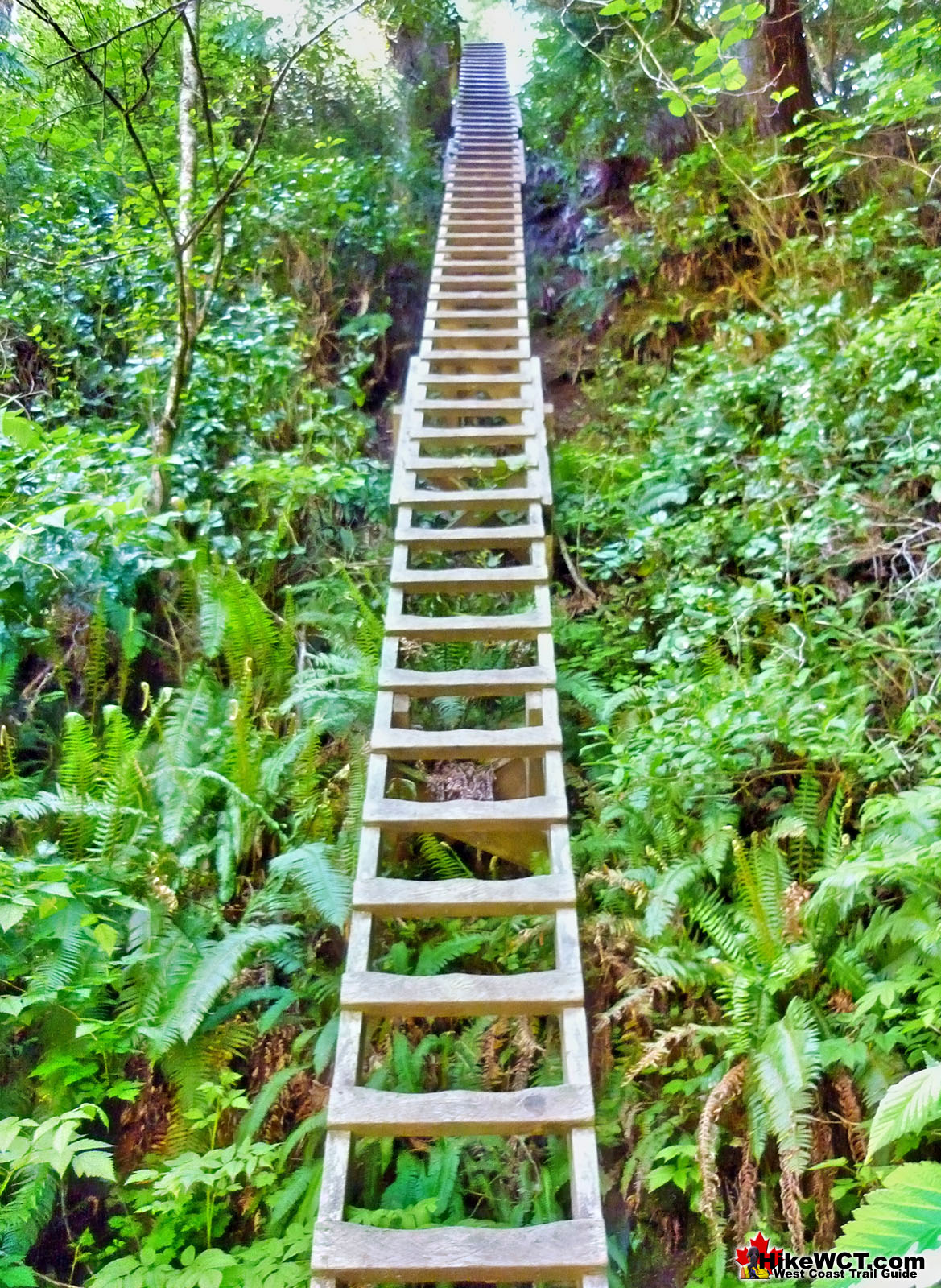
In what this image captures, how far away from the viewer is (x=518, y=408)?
16.5 ft

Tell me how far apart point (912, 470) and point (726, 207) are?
3.54m

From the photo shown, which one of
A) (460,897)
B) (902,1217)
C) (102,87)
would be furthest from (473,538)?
(902,1217)

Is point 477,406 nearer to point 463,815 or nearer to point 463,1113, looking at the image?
point 463,815

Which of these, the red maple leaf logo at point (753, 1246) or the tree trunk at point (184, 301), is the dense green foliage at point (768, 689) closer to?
the red maple leaf logo at point (753, 1246)

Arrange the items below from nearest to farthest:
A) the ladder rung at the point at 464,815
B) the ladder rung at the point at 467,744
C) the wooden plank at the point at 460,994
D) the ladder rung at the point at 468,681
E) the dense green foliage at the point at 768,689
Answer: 1. the dense green foliage at the point at 768,689
2. the wooden plank at the point at 460,994
3. the ladder rung at the point at 464,815
4. the ladder rung at the point at 467,744
5. the ladder rung at the point at 468,681

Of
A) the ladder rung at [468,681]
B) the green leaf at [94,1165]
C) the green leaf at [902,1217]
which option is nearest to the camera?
the green leaf at [902,1217]

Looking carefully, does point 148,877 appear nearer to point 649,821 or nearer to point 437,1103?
point 437,1103

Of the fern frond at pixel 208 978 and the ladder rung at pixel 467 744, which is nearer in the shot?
the fern frond at pixel 208 978

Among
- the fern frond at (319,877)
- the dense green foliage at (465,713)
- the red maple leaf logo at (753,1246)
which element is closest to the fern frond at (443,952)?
the dense green foliage at (465,713)

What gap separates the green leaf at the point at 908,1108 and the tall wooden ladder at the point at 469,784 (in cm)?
67

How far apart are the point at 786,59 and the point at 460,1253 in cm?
738

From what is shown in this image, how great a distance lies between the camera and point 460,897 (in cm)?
262

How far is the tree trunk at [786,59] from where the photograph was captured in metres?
5.96

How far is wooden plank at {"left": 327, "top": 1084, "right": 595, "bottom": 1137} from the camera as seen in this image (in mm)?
2123
